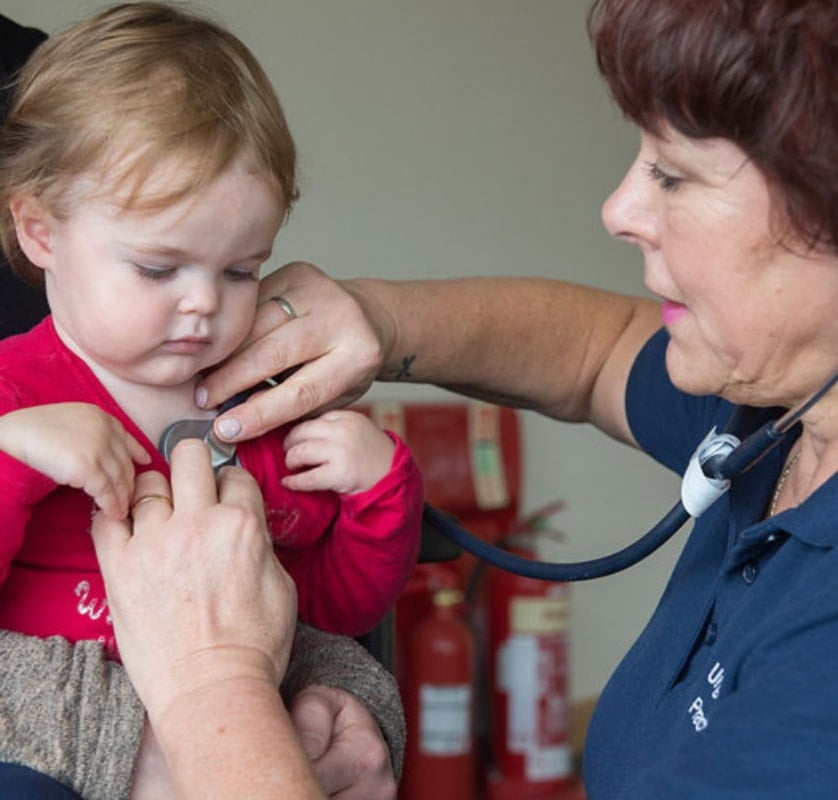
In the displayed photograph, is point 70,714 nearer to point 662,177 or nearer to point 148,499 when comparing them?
point 148,499

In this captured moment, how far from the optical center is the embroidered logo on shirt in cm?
124

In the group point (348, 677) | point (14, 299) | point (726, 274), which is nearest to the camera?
point (726, 274)

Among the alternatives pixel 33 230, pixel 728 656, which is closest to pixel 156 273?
pixel 33 230

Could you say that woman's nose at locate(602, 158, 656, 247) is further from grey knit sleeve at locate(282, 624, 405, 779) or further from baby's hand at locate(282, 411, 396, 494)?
grey knit sleeve at locate(282, 624, 405, 779)

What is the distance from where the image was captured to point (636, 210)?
127 centimetres

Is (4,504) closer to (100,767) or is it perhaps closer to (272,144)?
(100,767)

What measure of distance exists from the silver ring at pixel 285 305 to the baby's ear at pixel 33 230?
10.5 inches

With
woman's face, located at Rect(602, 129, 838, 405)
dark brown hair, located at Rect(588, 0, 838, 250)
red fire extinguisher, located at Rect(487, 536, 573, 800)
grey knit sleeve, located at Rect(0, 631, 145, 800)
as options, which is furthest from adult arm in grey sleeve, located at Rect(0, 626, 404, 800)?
red fire extinguisher, located at Rect(487, 536, 573, 800)

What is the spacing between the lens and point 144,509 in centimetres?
130

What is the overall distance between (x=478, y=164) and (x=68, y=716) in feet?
9.52

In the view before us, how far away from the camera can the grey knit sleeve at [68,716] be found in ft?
4.23

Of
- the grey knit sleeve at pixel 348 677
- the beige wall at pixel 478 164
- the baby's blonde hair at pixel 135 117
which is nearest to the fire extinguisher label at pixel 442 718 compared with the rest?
the beige wall at pixel 478 164

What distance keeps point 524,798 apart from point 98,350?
2836 mm

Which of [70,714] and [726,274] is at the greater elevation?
[726,274]
